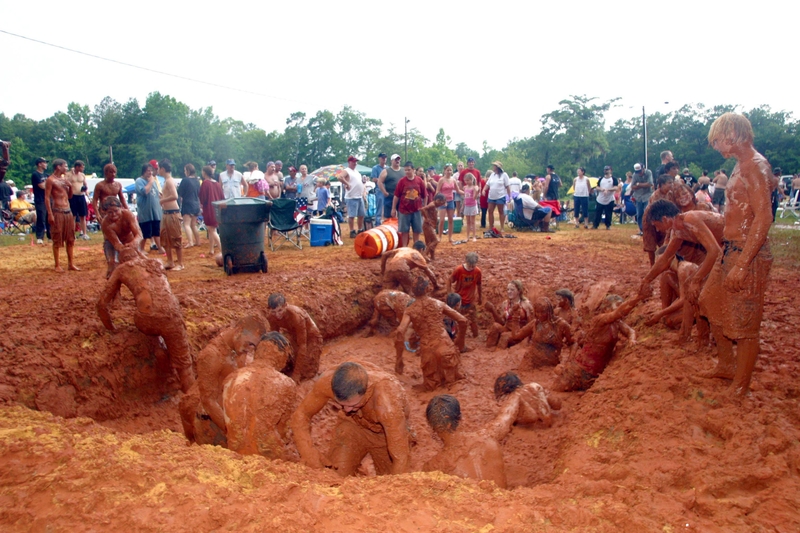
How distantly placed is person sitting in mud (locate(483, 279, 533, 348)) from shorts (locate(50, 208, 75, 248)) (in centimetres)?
687

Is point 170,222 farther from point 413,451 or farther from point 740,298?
point 740,298

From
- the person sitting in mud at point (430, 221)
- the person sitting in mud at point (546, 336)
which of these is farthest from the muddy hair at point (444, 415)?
the person sitting in mud at point (430, 221)

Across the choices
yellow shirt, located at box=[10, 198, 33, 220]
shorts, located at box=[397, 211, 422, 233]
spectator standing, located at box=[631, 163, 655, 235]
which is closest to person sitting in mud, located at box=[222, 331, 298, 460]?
shorts, located at box=[397, 211, 422, 233]

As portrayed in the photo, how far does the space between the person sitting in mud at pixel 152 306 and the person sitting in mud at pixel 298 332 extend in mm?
943

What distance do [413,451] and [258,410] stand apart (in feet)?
5.58

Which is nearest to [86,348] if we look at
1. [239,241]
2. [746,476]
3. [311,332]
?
[311,332]

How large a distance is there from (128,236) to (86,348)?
173 cm

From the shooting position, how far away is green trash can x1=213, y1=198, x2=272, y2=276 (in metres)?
8.37

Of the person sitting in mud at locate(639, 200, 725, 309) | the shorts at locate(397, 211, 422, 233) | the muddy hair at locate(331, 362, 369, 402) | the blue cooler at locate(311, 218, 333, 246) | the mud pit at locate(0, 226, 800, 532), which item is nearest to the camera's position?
the mud pit at locate(0, 226, 800, 532)

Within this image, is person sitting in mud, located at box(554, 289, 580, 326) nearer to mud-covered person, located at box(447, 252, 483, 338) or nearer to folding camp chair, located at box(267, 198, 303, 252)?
mud-covered person, located at box(447, 252, 483, 338)

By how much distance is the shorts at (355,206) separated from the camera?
1238 cm

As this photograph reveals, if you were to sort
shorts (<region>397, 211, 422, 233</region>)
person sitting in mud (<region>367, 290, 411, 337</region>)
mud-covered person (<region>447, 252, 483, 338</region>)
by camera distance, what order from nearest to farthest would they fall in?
person sitting in mud (<region>367, 290, 411, 337</region>)
mud-covered person (<region>447, 252, 483, 338</region>)
shorts (<region>397, 211, 422, 233</region>)

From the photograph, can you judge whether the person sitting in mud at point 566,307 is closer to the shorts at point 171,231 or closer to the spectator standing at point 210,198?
the shorts at point 171,231

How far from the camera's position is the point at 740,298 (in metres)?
3.45
